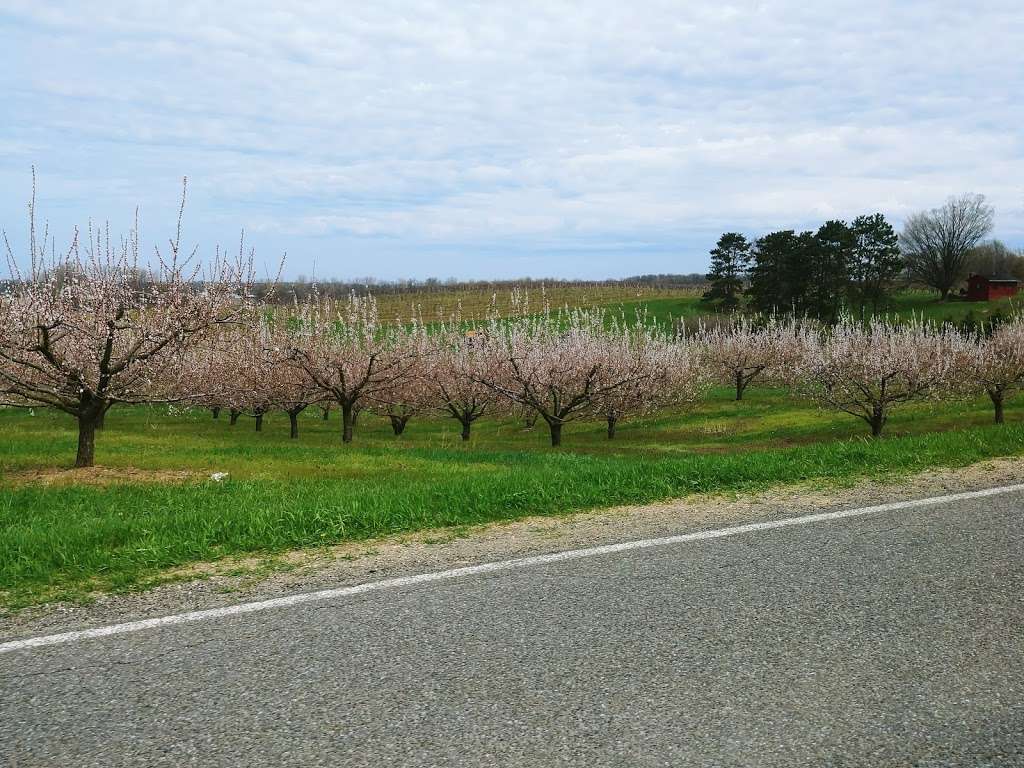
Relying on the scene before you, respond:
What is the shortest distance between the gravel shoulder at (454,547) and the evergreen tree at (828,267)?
212 ft

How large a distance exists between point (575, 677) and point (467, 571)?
5.83 feet

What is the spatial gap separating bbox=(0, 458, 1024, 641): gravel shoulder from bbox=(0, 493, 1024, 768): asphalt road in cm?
46

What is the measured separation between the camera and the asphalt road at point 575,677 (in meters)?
3.19

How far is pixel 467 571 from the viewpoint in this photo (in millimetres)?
5461

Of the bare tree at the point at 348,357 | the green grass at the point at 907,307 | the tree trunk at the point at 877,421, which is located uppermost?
the green grass at the point at 907,307

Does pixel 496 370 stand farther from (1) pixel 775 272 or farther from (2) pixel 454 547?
(1) pixel 775 272

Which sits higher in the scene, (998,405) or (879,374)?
(879,374)

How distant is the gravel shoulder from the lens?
192 inches

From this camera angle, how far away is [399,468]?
15.6 metres

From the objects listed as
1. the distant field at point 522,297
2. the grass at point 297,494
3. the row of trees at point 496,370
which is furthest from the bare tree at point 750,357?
the distant field at point 522,297

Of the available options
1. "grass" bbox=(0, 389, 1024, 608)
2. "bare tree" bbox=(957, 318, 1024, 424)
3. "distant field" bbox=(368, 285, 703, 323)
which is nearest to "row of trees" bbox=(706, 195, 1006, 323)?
"distant field" bbox=(368, 285, 703, 323)

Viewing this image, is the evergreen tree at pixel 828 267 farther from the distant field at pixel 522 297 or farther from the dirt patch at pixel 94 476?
the dirt patch at pixel 94 476

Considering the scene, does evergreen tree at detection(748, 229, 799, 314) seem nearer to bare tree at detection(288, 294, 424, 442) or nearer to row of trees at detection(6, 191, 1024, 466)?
row of trees at detection(6, 191, 1024, 466)

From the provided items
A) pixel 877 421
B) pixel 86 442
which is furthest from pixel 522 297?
pixel 86 442
